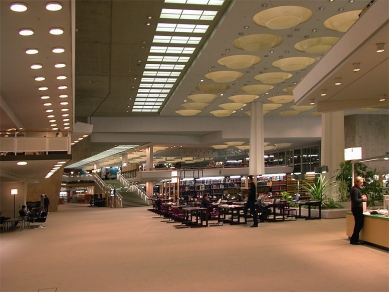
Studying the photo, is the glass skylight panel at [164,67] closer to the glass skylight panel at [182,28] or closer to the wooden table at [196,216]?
the glass skylight panel at [182,28]

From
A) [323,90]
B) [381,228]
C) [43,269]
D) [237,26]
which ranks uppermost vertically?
[237,26]

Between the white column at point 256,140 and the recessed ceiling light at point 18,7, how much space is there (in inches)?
775

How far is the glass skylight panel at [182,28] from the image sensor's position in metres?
13.5

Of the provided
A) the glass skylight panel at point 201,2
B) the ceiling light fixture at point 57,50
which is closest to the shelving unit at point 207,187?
the glass skylight panel at point 201,2

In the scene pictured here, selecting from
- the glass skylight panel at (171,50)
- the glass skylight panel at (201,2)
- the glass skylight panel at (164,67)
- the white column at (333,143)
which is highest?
the glass skylight panel at (201,2)

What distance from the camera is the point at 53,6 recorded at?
5.61m

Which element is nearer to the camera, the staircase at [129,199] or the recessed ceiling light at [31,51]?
the recessed ceiling light at [31,51]

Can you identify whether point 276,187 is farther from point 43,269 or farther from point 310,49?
point 43,269

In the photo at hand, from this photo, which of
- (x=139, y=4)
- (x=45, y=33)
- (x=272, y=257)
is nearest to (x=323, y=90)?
(x=272, y=257)

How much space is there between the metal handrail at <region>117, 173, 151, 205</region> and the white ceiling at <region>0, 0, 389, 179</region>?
1502 centimetres

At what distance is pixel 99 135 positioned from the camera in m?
30.8

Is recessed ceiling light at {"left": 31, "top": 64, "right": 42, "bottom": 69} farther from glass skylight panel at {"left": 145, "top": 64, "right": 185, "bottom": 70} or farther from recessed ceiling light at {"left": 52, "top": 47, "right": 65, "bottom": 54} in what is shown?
glass skylight panel at {"left": 145, "top": 64, "right": 185, "bottom": 70}

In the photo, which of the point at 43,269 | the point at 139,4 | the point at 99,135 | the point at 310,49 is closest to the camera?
the point at 43,269

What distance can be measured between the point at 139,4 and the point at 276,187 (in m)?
25.1
